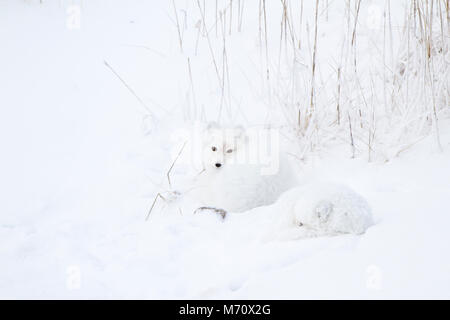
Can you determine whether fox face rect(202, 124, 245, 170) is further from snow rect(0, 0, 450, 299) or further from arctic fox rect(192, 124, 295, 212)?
snow rect(0, 0, 450, 299)

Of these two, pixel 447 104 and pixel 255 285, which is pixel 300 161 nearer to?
pixel 447 104

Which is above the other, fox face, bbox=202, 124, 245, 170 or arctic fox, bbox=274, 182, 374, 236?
fox face, bbox=202, 124, 245, 170

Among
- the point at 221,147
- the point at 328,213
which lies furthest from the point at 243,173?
the point at 328,213

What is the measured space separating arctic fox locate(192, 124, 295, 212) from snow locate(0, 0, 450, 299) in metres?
0.15

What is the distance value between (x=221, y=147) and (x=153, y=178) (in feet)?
1.83

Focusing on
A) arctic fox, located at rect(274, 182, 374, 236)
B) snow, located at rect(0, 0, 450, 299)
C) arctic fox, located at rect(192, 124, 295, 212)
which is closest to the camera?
snow, located at rect(0, 0, 450, 299)

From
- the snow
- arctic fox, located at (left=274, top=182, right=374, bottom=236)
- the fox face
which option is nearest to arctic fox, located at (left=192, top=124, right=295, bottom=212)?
the fox face

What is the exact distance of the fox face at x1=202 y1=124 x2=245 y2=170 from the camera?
3.15 metres

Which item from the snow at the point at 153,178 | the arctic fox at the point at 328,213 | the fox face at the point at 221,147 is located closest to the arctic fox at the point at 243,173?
the fox face at the point at 221,147

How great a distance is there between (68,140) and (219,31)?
2.49 metres

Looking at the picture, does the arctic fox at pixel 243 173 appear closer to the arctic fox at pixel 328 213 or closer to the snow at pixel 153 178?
the snow at pixel 153 178

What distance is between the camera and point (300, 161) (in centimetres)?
333
